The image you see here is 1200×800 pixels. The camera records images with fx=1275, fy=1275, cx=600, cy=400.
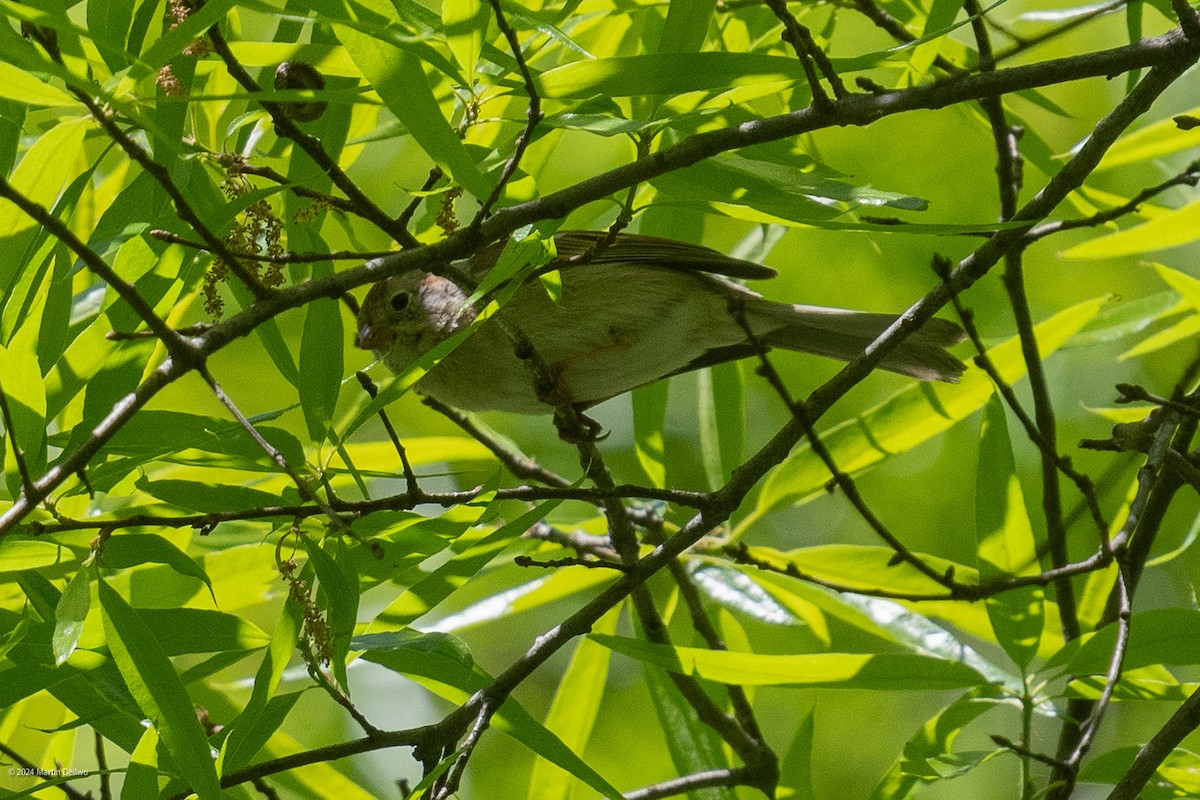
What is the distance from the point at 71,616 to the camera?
2.09m

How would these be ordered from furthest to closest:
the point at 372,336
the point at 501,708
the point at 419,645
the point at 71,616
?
1. the point at 372,336
2. the point at 501,708
3. the point at 419,645
4. the point at 71,616

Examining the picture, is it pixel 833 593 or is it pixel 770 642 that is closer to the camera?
pixel 833 593

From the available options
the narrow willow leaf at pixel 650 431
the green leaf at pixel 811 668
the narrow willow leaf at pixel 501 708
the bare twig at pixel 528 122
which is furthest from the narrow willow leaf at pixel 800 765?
the bare twig at pixel 528 122

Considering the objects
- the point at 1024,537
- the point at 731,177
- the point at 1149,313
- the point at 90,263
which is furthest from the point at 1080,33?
the point at 90,263

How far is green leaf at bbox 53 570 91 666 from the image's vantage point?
199cm

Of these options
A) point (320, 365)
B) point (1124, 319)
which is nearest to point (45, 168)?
point (320, 365)

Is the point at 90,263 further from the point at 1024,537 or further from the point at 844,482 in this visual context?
the point at 1024,537

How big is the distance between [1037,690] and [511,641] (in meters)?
3.97

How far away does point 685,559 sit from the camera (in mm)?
3838

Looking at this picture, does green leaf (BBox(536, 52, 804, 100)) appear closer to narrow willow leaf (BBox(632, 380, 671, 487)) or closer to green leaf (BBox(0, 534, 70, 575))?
green leaf (BBox(0, 534, 70, 575))

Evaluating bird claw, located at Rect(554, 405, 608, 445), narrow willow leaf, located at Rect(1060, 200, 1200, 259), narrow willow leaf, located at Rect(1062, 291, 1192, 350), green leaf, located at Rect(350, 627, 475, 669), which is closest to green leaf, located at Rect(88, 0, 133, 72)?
green leaf, located at Rect(350, 627, 475, 669)

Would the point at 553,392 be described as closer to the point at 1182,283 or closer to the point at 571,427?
the point at 571,427

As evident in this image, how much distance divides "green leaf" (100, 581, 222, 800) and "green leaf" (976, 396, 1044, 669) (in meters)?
1.80

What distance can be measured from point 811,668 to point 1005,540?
68 cm
